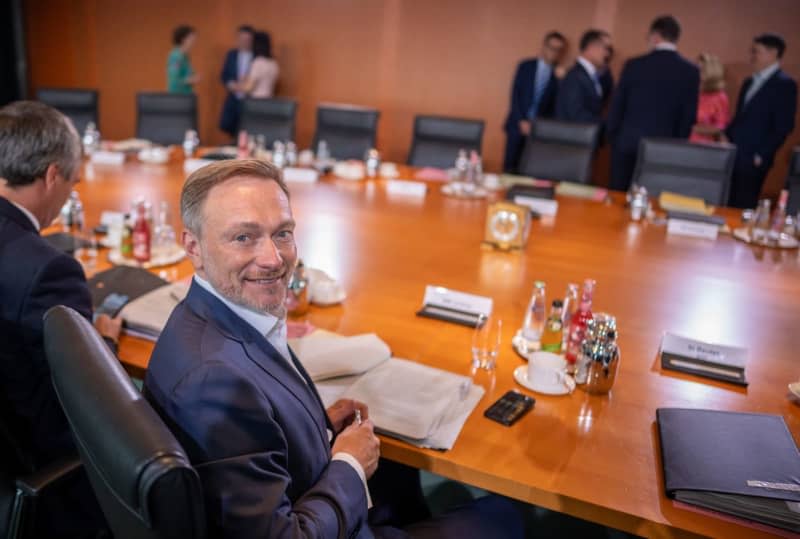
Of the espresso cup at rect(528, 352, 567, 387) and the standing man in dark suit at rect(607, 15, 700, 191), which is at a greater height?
the standing man in dark suit at rect(607, 15, 700, 191)

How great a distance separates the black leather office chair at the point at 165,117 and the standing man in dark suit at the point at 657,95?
3.22m

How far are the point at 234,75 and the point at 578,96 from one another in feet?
11.7

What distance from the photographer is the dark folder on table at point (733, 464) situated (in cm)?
127

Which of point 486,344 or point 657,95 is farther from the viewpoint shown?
point 657,95

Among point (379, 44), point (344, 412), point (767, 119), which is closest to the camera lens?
point (344, 412)

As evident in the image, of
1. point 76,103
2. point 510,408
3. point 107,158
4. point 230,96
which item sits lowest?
point 510,408

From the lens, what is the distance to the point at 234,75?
283 inches

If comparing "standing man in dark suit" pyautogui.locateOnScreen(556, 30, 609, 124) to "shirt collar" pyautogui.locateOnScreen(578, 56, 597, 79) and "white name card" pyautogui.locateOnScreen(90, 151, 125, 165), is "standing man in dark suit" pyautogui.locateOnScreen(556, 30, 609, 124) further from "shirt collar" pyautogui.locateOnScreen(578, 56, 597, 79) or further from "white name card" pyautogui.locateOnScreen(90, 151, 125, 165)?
"white name card" pyautogui.locateOnScreen(90, 151, 125, 165)

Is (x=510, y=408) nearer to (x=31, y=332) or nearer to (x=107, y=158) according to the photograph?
(x=31, y=332)

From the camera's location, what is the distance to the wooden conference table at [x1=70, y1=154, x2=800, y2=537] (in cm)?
139

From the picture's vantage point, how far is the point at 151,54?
8.03m

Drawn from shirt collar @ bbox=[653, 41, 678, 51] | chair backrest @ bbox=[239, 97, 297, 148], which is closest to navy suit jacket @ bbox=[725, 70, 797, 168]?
shirt collar @ bbox=[653, 41, 678, 51]

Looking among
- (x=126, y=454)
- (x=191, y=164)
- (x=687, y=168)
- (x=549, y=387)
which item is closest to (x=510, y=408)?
(x=549, y=387)

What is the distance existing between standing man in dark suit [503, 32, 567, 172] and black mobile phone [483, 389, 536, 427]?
4.69 meters
